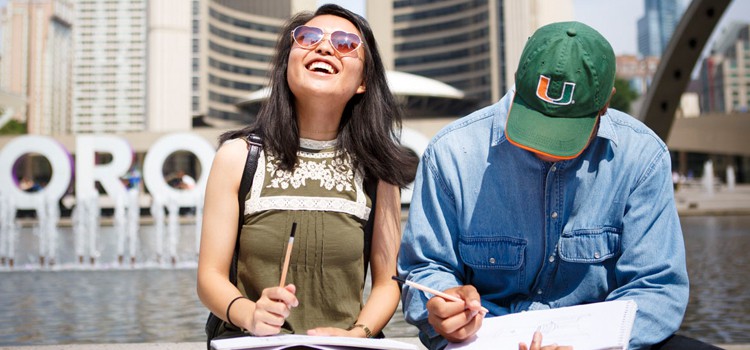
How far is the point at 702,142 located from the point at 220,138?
51839 millimetres

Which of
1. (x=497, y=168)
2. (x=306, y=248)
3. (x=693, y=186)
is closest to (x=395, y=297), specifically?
(x=306, y=248)

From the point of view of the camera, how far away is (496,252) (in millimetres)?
1732

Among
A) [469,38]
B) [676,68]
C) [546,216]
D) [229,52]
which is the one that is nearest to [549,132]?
[546,216]

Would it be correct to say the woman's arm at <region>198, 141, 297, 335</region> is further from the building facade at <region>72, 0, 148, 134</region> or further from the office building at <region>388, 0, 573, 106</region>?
the building facade at <region>72, 0, 148, 134</region>

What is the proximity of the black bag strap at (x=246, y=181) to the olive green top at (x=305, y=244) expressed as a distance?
0.02m

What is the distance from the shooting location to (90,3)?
424 ft

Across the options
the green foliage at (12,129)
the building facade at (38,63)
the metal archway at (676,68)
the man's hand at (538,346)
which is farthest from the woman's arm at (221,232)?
Answer: the building facade at (38,63)

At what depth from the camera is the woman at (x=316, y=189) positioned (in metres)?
1.92

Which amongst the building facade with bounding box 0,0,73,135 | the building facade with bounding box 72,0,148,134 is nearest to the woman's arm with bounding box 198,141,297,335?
the building facade with bounding box 72,0,148,134

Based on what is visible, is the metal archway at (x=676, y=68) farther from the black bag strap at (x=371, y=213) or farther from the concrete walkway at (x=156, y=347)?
the black bag strap at (x=371, y=213)

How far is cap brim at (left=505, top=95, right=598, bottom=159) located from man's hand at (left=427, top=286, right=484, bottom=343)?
14.0 inches

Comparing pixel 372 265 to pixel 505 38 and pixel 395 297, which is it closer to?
pixel 395 297

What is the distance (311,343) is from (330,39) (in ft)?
3.02

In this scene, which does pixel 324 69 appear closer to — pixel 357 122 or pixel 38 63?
pixel 357 122
